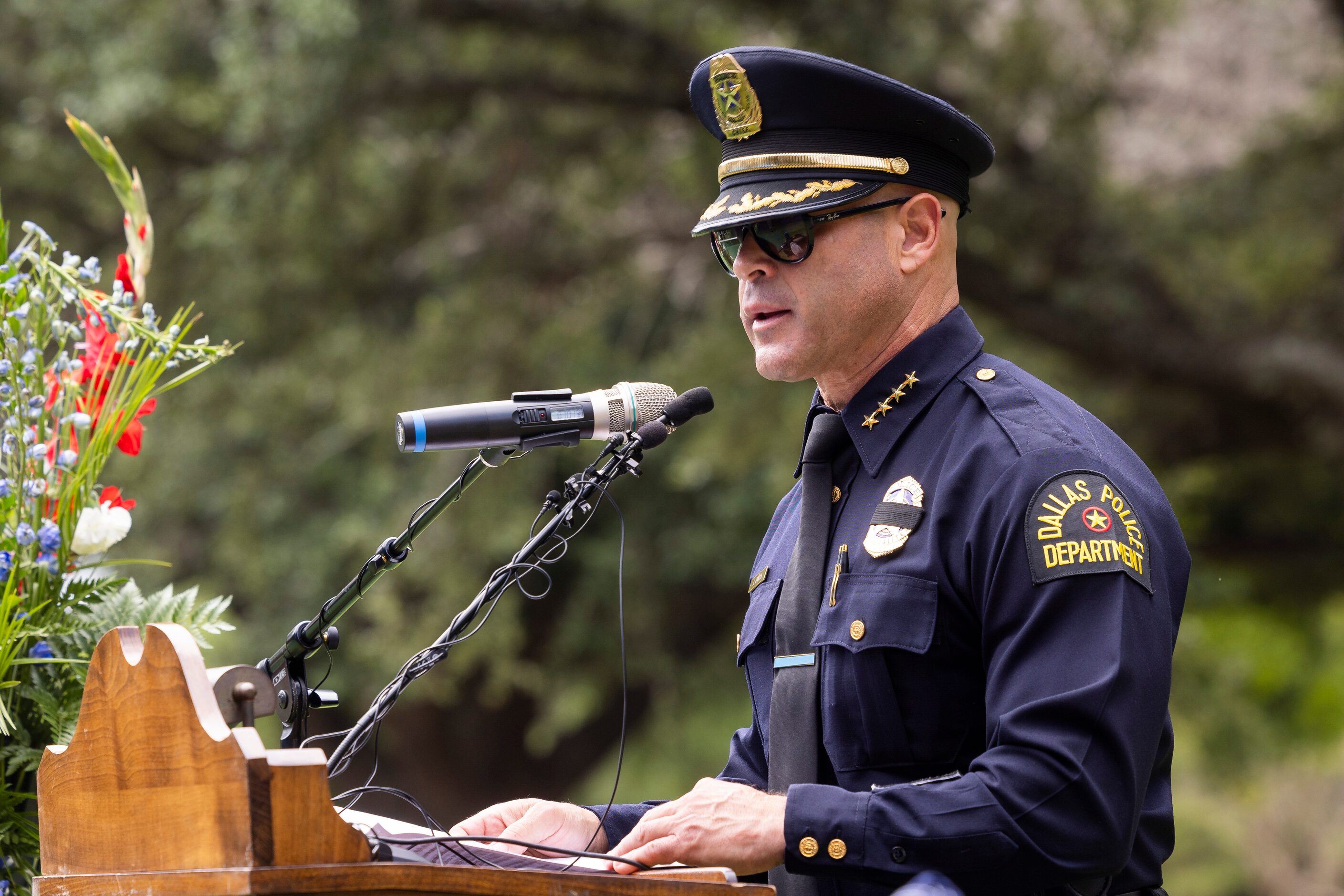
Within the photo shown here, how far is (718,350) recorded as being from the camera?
28.5 feet

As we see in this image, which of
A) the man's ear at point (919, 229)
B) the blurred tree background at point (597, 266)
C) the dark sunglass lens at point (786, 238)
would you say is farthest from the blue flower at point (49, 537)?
the blurred tree background at point (597, 266)

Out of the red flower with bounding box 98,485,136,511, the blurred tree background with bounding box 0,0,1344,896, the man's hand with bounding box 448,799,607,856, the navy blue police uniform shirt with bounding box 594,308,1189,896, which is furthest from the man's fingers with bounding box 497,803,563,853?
the blurred tree background with bounding box 0,0,1344,896

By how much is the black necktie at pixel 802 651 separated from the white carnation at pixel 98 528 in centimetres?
124

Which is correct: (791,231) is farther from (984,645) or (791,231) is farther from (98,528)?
(98,528)

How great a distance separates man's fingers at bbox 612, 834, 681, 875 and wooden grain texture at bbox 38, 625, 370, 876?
362 millimetres

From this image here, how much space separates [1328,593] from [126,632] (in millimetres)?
10660

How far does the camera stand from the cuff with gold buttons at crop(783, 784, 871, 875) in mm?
1876

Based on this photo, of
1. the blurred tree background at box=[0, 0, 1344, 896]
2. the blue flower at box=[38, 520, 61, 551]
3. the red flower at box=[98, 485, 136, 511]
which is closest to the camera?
the blue flower at box=[38, 520, 61, 551]

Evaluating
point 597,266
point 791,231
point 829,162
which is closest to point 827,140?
point 829,162

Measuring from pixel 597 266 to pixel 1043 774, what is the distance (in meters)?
8.40

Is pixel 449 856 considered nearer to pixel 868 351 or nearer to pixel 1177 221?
pixel 868 351

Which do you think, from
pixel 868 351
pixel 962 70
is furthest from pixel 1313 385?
pixel 868 351

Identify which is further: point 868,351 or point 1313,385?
point 1313,385

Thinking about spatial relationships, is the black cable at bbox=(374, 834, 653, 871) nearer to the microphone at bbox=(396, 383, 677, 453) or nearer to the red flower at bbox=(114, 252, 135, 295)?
the microphone at bbox=(396, 383, 677, 453)
